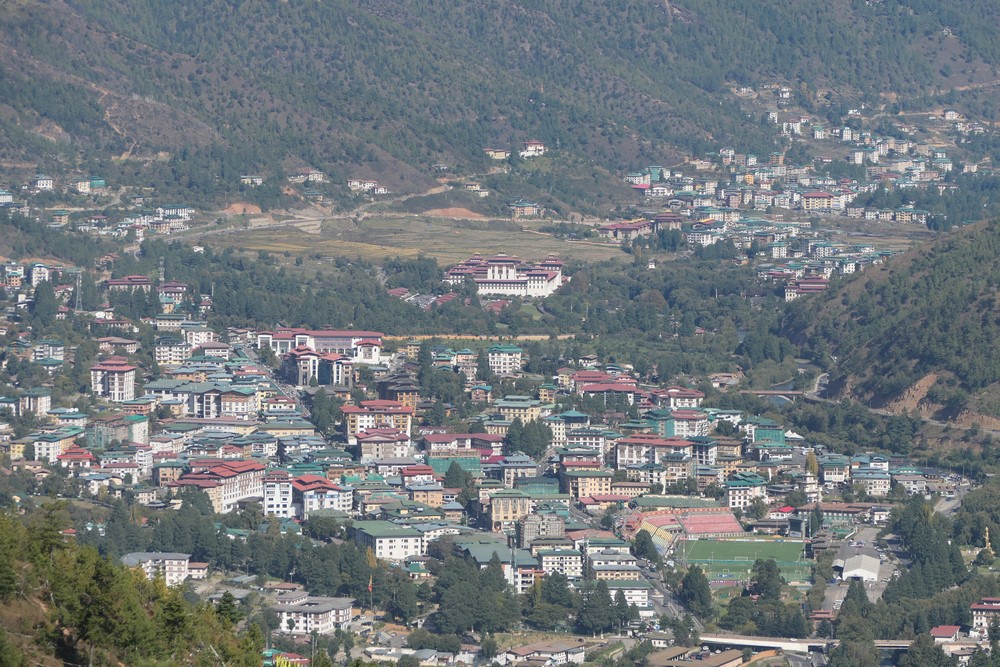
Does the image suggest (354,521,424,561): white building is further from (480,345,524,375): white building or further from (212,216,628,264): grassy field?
(212,216,628,264): grassy field

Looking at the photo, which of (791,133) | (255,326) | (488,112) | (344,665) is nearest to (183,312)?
(255,326)

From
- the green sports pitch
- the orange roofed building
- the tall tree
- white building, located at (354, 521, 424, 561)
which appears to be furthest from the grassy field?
the tall tree

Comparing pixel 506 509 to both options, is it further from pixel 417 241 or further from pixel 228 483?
pixel 417 241

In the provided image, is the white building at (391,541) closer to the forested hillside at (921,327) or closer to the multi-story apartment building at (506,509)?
the multi-story apartment building at (506,509)

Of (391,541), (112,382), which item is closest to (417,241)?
(112,382)

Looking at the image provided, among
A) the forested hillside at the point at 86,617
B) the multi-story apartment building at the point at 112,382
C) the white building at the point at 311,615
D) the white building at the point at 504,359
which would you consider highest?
the white building at the point at 504,359

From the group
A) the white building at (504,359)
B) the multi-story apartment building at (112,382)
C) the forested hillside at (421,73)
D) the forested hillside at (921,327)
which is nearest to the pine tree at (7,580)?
the multi-story apartment building at (112,382)

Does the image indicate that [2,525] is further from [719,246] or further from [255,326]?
[719,246]
